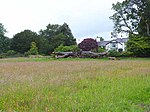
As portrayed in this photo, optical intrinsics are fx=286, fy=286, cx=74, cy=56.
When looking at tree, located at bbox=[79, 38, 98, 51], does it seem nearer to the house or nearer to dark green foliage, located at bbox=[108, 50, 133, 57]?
dark green foliage, located at bbox=[108, 50, 133, 57]

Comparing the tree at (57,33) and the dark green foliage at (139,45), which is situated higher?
the tree at (57,33)

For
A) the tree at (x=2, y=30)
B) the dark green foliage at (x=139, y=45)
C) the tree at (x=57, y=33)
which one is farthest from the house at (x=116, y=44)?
the dark green foliage at (x=139, y=45)

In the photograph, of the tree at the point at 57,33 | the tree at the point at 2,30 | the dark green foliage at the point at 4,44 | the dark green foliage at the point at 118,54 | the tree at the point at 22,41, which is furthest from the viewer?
the tree at the point at 57,33

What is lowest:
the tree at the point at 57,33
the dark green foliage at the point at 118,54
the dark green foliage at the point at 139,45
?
the dark green foliage at the point at 118,54

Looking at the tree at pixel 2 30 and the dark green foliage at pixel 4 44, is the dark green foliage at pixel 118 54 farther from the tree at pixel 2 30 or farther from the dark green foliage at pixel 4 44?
the tree at pixel 2 30

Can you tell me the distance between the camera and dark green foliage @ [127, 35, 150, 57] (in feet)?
156

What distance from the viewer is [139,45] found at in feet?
156

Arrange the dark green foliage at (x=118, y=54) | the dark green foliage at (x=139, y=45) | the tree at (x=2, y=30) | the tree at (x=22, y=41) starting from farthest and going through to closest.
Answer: the tree at (x=2, y=30)
the tree at (x=22, y=41)
the dark green foliage at (x=118, y=54)
the dark green foliage at (x=139, y=45)

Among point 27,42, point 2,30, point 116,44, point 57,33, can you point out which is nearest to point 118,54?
point 116,44

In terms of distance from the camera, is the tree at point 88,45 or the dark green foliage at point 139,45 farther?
the tree at point 88,45

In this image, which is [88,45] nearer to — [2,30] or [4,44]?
[4,44]

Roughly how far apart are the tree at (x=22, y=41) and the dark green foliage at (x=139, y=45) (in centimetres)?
4147

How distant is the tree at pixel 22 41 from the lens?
83.9m

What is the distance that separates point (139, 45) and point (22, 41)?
45.3 meters
